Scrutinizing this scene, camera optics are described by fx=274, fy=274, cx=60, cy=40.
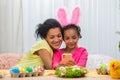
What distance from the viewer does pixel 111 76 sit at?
1.04 metres

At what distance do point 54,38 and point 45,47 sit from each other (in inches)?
3.1

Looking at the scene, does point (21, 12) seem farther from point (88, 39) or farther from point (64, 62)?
point (64, 62)

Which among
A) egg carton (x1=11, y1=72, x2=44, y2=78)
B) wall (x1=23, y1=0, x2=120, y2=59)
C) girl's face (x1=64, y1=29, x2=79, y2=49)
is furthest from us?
wall (x1=23, y1=0, x2=120, y2=59)

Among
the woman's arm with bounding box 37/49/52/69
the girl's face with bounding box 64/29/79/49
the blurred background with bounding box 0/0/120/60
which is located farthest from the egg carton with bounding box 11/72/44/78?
the blurred background with bounding box 0/0/120/60

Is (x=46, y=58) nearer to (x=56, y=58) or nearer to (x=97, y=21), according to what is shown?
(x=56, y=58)

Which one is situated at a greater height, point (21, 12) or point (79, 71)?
point (21, 12)

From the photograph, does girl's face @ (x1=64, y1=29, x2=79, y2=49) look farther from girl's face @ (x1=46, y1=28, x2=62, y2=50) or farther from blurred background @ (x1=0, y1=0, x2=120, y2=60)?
blurred background @ (x1=0, y1=0, x2=120, y2=60)

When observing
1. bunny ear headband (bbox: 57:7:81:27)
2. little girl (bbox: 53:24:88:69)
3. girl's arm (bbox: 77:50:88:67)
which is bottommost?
girl's arm (bbox: 77:50:88:67)

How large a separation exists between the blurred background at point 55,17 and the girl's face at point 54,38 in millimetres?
765

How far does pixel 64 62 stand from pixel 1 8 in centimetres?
124

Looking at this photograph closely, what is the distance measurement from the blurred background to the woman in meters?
0.73

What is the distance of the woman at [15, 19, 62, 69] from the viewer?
4.64 ft

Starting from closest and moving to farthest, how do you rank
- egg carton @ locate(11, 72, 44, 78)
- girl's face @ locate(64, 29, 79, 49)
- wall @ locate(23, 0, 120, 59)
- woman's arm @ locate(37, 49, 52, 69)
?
egg carton @ locate(11, 72, 44, 78)
woman's arm @ locate(37, 49, 52, 69)
girl's face @ locate(64, 29, 79, 49)
wall @ locate(23, 0, 120, 59)

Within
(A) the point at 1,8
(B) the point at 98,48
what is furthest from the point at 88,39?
(A) the point at 1,8
